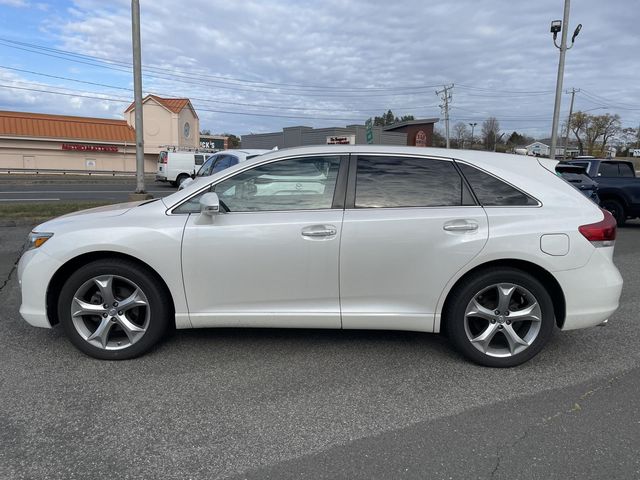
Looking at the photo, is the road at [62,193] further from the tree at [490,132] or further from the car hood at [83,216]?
the tree at [490,132]

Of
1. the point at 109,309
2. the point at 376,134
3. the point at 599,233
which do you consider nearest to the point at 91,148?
the point at 376,134

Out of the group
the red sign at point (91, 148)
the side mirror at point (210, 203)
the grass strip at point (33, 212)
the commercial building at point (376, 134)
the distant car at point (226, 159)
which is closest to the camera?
the side mirror at point (210, 203)

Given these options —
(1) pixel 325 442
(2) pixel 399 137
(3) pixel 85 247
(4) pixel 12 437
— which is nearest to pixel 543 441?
(1) pixel 325 442

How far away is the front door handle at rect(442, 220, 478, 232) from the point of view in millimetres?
3465

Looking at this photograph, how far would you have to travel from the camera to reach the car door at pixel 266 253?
11.4 ft

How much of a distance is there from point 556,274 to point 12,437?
3636mm

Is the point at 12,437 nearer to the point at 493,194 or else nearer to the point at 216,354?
the point at 216,354

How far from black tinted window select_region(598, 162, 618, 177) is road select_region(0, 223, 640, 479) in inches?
389

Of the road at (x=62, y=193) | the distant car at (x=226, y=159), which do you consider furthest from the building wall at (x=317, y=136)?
the distant car at (x=226, y=159)

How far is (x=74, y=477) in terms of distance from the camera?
7.73 feet

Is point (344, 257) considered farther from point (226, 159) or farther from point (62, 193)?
point (62, 193)

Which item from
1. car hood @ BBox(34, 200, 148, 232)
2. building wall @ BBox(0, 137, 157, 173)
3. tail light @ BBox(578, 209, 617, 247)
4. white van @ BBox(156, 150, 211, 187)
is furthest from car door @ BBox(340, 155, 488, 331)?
building wall @ BBox(0, 137, 157, 173)

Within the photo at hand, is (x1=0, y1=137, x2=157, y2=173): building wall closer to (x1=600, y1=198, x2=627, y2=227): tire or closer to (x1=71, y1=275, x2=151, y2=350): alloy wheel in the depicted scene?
(x1=600, y1=198, x2=627, y2=227): tire

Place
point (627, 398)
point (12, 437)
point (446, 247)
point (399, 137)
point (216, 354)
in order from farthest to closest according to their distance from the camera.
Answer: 1. point (399, 137)
2. point (216, 354)
3. point (446, 247)
4. point (627, 398)
5. point (12, 437)
